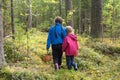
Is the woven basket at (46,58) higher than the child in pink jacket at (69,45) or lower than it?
lower

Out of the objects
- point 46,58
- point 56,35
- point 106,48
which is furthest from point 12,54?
point 106,48

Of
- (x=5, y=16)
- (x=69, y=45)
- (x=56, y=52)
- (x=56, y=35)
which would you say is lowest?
(x=56, y=52)

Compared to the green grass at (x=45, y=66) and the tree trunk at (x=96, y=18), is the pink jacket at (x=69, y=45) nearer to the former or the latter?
the green grass at (x=45, y=66)

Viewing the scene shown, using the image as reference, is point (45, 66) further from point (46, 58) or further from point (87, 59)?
point (87, 59)

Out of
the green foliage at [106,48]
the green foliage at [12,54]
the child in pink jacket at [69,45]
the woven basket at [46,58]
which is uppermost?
the child in pink jacket at [69,45]

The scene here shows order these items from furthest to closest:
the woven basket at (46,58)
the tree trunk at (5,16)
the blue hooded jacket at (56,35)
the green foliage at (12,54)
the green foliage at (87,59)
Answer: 1. the tree trunk at (5,16)
2. the woven basket at (46,58)
3. the green foliage at (87,59)
4. the green foliage at (12,54)
5. the blue hooded jacket at (56,35)

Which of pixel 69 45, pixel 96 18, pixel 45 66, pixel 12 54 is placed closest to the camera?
pixel 69 45

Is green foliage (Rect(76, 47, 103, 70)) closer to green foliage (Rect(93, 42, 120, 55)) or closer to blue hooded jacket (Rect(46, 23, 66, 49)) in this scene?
green foliage (Rect(93, 42, 120, 55))

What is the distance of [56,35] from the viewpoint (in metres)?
10.4

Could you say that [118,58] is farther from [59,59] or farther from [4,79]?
[4,79]

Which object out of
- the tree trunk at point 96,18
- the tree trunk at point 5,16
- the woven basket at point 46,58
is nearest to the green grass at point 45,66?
the woven basket at point 46,58

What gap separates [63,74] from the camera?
966 cm

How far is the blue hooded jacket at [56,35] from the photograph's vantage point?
34.1 ft

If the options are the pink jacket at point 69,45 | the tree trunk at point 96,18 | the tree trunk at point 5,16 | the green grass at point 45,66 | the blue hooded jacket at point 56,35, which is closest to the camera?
the green grass at point 45,66
